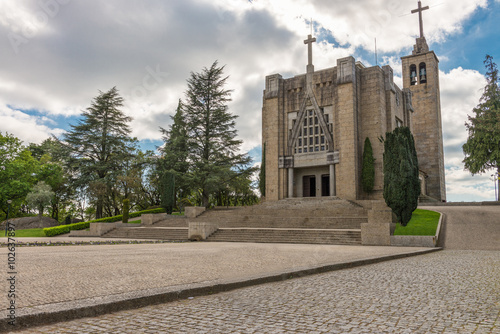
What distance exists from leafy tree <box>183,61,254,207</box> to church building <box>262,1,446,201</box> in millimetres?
3900

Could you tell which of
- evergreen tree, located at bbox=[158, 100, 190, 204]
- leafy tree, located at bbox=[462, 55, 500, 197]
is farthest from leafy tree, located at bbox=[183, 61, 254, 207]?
leafy tree, located at bbox=[462, 55, 500, 197]

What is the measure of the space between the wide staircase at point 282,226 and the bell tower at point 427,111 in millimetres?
18077

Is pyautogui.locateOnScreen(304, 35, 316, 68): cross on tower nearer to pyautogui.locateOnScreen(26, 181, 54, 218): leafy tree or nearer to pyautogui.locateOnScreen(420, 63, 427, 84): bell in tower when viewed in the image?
pyautogui.locateOnScreen(420, 63, 427, 84): bell in tower

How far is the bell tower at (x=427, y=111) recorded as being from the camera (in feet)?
134

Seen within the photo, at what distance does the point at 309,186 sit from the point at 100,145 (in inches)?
838

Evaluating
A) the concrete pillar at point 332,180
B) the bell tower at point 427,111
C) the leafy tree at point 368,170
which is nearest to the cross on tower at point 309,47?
the leafy tree at point 368,170

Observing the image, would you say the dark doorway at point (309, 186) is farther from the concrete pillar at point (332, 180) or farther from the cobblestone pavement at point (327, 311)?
the cobblestone pavement at point (327, 311)

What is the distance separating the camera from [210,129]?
3728 cm

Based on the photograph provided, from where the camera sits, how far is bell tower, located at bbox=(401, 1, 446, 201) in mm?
40906

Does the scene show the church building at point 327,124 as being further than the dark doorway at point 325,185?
No

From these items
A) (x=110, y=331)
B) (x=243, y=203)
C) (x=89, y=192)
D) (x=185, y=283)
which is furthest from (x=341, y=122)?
(x=110, y=331)

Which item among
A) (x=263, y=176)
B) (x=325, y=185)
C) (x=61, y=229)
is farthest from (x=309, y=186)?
(x=61, y=229)

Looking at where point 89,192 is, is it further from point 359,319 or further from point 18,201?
point 359,319

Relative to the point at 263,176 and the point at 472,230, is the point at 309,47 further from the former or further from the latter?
the point at 472,230
